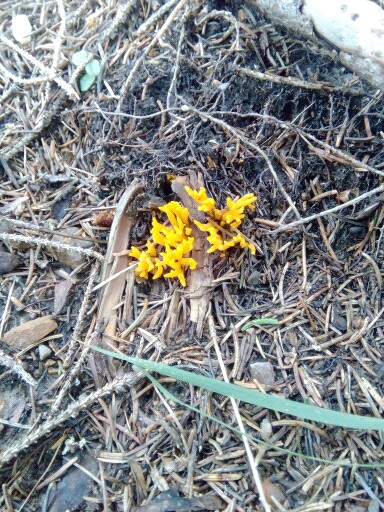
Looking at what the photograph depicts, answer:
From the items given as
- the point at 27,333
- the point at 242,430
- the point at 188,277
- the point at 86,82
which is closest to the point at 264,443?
the point at 242,430

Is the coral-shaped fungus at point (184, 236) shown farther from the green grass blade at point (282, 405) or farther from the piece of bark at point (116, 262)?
the green grass blade at point (282, 405)

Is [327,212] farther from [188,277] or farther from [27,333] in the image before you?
[27,333]

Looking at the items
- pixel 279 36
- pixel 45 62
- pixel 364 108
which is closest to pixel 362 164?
pixel 364 108

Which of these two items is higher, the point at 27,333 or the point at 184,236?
the point at 184,236

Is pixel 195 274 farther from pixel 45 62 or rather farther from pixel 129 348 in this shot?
pixel 45 62

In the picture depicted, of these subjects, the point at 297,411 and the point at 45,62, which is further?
the point at 45,62

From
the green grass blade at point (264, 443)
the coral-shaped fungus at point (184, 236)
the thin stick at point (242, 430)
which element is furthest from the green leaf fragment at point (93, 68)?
the green grass blade at point (264, 443)

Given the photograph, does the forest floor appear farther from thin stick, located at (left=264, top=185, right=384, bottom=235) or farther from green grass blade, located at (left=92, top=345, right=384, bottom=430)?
green grass blade, located at (left=92, top=345, right=384, bottom=430)
